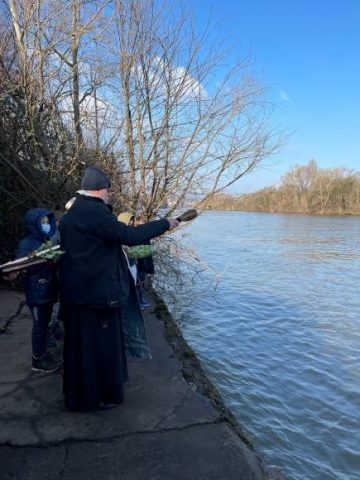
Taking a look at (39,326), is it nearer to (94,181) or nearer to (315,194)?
(94,181)

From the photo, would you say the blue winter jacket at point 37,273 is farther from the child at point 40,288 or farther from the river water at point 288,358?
the river water at point 288,358

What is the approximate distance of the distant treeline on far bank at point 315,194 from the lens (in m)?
74.6

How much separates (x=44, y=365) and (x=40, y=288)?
0.83 meters

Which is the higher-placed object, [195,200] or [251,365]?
[195,200]

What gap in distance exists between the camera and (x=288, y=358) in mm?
8633

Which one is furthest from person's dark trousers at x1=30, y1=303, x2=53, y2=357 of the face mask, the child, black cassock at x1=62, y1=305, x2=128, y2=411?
black cassock at x1=62, y1=305, x2=128, y2=411

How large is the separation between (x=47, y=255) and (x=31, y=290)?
28.1 inches

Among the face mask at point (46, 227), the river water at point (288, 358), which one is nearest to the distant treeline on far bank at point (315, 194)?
the river water at point (288, 358)

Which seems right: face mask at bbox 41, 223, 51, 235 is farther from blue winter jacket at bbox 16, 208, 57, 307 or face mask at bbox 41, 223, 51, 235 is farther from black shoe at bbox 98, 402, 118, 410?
black shoe at bbox 98, 402, 118, 410

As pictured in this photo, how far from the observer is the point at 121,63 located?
396 inches

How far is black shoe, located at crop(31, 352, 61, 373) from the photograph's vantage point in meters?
4.84

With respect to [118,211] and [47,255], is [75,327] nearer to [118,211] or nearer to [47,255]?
[47,255]

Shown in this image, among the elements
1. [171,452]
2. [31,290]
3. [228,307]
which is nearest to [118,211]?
[228,307]

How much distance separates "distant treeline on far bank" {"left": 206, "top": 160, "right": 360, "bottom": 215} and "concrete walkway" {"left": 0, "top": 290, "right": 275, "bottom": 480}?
66223 mm
